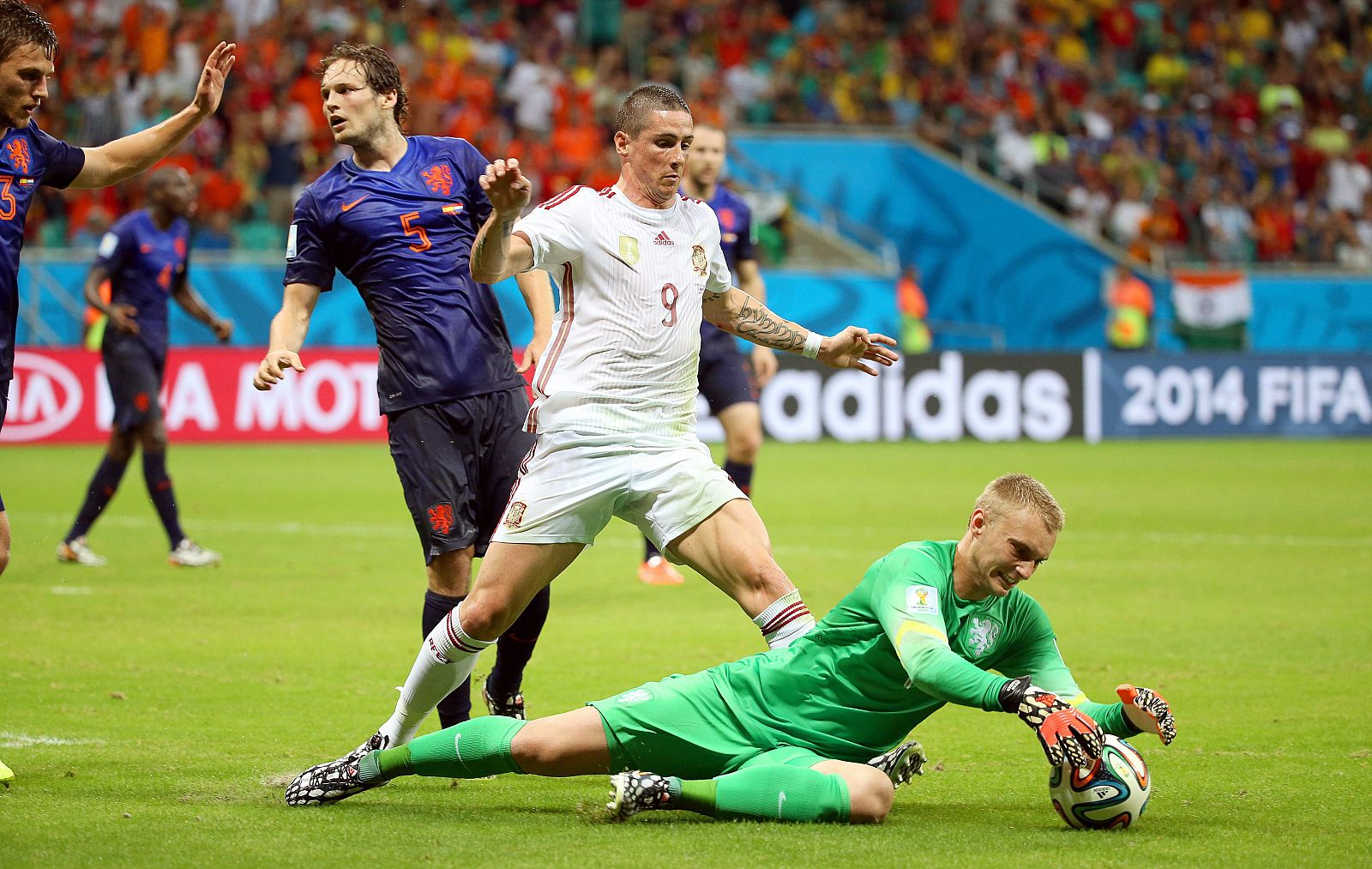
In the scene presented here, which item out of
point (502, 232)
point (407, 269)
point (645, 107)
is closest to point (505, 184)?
point (502, 232)

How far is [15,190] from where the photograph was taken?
5492mm

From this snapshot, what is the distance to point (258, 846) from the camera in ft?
14.9

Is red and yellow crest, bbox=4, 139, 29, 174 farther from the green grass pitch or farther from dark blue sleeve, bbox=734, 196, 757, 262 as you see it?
dark blue sleeve, bbox=734, 196, 757, 262

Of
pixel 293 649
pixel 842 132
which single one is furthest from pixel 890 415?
pixel 293 649

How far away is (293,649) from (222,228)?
1535 cm

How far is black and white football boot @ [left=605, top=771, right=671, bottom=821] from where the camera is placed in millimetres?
4762

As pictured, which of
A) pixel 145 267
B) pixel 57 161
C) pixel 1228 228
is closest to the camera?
pixel 57 161

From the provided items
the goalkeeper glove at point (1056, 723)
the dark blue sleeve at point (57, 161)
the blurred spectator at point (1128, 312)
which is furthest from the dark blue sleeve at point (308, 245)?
the blurred spectator at point (1128, 312)

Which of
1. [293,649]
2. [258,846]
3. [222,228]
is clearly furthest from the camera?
[222,228]

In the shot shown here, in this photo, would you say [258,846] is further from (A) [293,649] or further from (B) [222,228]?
(B) [222,228]

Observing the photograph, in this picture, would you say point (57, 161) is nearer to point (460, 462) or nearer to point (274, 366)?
point (274, 366)

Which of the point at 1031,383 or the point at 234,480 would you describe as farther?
the point at 1031,383

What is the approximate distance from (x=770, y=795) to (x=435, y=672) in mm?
1195

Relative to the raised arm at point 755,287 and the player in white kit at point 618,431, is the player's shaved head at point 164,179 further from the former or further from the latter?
the player in white kit at point 618,431
